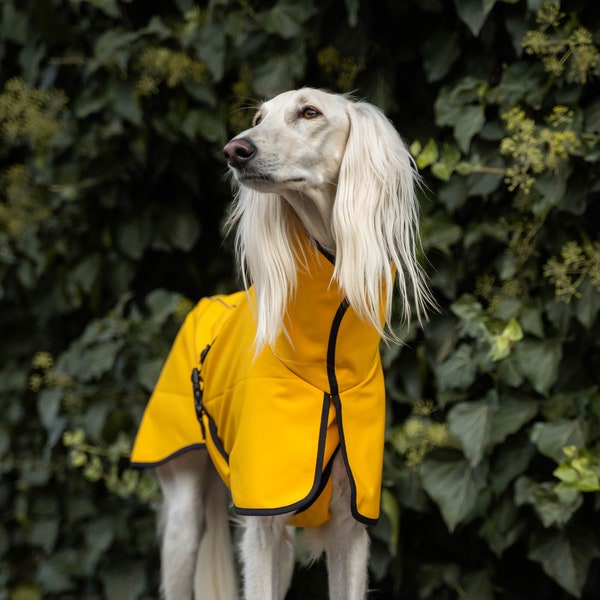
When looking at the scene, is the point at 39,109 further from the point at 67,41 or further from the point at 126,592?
the point at 126,592

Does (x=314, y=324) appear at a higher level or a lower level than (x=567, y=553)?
higher

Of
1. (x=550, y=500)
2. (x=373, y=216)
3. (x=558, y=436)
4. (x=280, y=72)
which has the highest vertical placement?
(x=280, y=72)

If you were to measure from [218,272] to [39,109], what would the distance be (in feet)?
2.97

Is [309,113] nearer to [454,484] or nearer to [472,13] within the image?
[472,13]

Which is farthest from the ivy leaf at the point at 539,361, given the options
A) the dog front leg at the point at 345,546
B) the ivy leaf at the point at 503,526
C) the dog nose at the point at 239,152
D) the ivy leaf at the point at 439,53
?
the dog nose at the point at 239,152

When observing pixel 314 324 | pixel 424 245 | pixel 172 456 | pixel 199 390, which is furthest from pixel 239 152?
pixel 424 245

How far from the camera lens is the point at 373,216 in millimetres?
2281

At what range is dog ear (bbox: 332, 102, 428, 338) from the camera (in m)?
2.24

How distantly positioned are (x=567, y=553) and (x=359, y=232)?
1.29 metres

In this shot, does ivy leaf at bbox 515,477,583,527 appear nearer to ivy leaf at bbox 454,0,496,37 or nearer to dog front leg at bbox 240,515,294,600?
dog front leg at bbox 240,515,294,600

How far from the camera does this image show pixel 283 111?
2.32 m

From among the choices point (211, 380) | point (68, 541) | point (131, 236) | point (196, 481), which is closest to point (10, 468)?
point (68, 541)

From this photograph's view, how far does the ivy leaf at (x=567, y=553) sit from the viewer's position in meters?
2.89

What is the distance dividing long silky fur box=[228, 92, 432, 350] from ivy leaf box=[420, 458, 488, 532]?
85 cm
